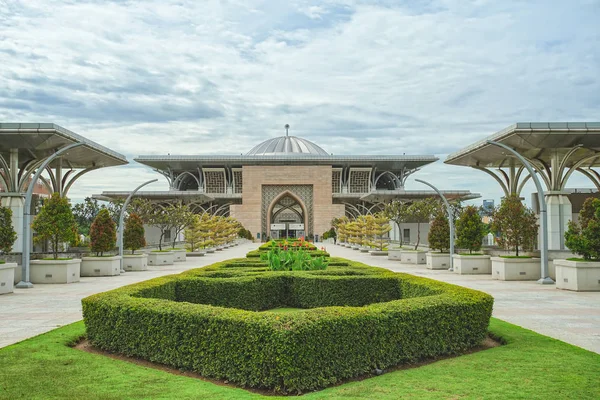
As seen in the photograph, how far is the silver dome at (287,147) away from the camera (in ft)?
296

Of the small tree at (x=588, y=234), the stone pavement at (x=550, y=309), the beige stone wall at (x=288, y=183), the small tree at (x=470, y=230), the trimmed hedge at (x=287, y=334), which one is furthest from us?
the beige stone wall at (x=288, y=183)

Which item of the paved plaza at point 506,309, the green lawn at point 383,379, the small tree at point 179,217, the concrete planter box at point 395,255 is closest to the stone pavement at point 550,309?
the paved plaza at point 506,309

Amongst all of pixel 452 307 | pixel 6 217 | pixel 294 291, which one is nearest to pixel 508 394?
pixel 452 307

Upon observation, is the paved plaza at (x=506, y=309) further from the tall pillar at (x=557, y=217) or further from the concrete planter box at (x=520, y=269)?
the tall pillar at (x=557, y=217)

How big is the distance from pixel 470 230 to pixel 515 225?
2.90m

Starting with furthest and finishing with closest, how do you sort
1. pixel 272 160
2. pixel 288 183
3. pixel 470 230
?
1. pixel 272 160
2. pixel 288 183
3. pixel 470 230

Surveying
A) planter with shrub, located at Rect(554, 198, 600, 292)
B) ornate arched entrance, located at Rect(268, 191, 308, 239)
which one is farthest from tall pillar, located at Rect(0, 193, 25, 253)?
ornate arched entrance, located at Rect(268, 191, 308, 239)

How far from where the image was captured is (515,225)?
61.8ft

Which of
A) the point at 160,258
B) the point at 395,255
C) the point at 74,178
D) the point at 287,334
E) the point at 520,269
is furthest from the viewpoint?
the point at 74,178

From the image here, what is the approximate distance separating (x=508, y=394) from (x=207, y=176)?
72054mm

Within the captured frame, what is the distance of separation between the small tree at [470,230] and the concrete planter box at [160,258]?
15.0 m

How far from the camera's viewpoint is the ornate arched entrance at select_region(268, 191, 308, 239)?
234 ft

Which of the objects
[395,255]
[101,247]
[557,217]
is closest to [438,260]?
[395,255]

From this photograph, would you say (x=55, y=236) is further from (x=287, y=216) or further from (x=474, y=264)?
(x=287, y=216)
